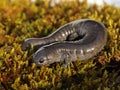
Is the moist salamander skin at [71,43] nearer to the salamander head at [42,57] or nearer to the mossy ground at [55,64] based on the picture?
the salamander head at [42,57]

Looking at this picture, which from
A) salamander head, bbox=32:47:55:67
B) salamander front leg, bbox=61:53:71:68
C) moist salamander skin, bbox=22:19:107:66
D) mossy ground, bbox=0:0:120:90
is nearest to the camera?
mossy ground, bbox=0:0:120:90

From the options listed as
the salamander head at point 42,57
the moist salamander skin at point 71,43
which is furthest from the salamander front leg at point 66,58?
the salamander head at point 42,57

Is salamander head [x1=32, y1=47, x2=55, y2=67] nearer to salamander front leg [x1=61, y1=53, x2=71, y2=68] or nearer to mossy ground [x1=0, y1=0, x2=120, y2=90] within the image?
mossy ground [x1=0, y1=0, x2=120, y2=90]

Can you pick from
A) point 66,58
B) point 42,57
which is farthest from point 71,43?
point 42,57

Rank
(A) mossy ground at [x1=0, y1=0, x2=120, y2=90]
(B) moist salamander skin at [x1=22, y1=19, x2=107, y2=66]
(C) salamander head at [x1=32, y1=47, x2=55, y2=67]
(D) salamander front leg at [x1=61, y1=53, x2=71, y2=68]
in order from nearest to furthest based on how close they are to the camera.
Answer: (A) mossy ground at [x1=0, y1=0, x2=120, y2=90] < (C) salamander head at [x1=32, y1=47, x2=55, y2=67] < (B) moist salamander skin at [x1=22, y1=19, x2=107, y2=66] < (D) salamander front leg at [x1=61, y1=53, x2=71, y2=68]

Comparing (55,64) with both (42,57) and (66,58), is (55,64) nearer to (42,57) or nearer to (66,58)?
(66,58)

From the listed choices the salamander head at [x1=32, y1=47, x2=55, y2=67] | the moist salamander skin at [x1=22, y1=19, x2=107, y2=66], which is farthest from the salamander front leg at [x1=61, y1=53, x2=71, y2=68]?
the salamander head at [x1=32, y1=47, x2=55, y2=67]

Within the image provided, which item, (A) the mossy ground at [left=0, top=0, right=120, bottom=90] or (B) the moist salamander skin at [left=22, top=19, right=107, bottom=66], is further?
(B) the moist salamander skin at [left=22, top=19, right=107, bottom=66]
